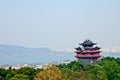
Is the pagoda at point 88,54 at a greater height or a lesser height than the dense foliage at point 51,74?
greater

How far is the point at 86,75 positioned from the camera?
29.5 meters

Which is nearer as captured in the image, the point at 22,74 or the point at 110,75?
the point at 22,74

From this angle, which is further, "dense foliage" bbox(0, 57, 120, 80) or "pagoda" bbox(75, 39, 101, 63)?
"pagoda" bbox(75, 39, 101, 63)

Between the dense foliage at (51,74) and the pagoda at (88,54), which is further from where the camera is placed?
the pagoda at (88,54)

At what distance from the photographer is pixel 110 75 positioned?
3209 centimetres

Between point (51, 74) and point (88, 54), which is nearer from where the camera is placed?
point (51, 74)

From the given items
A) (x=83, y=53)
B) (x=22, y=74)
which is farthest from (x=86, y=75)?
(x=83, y=53)

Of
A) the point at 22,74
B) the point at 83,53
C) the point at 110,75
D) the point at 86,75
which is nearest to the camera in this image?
the point at 22,74

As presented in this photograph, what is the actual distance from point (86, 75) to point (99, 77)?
4.09 ft

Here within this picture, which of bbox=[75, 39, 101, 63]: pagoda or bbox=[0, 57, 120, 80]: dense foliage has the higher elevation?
bbox=[75, 39, 101, 63]: pagoda

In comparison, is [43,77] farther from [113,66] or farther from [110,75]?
[113,66]

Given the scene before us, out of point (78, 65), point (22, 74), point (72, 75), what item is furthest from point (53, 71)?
point (78, 65)

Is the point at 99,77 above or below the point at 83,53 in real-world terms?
below

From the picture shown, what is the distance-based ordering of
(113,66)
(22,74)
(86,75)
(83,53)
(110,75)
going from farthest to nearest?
(83,53) < (113,66) < (110,75) < (86,75) < (22,74)
